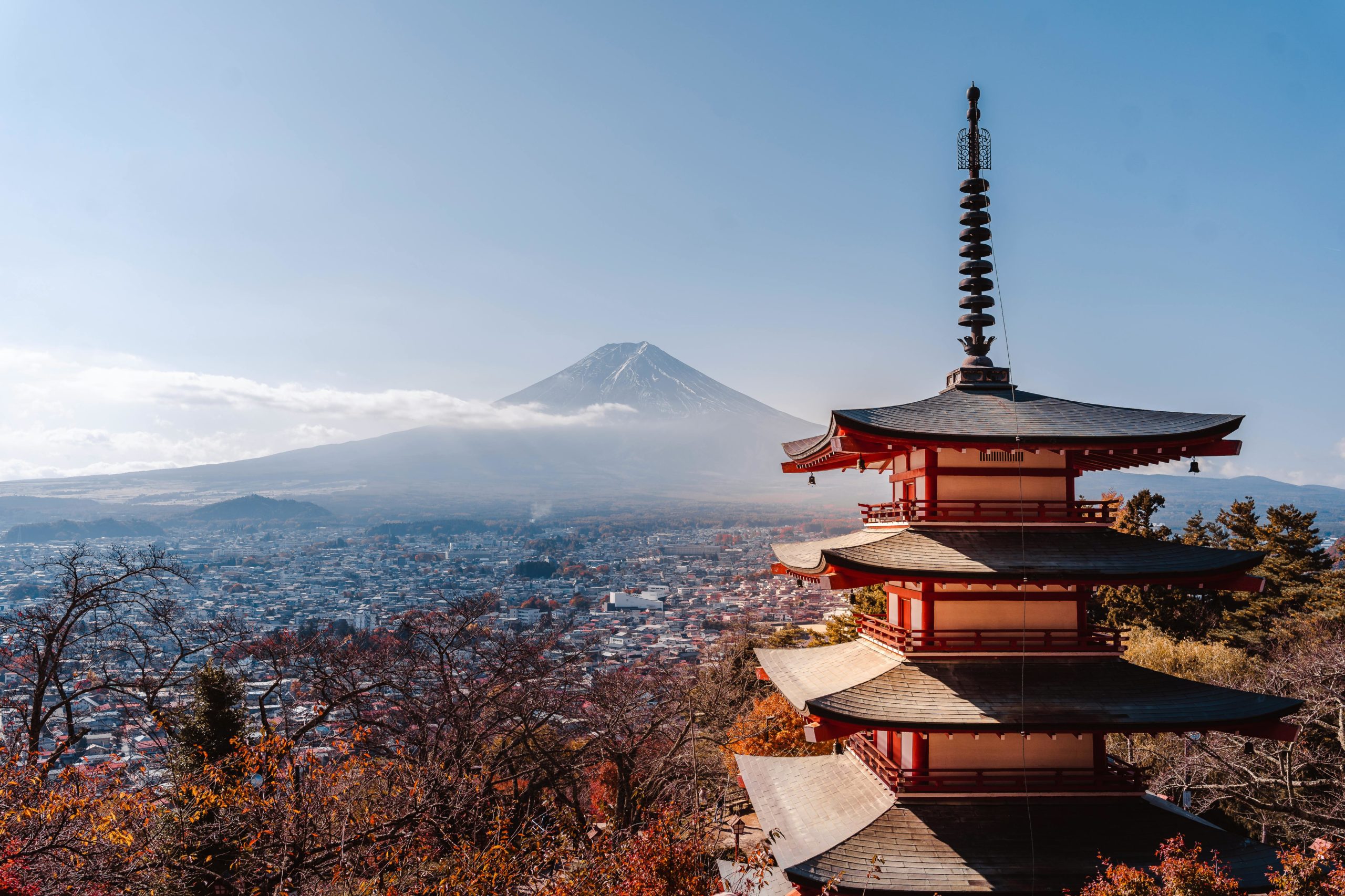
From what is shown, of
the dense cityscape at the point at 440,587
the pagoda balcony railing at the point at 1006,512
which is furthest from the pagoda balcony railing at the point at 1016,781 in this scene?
the dense cityscape at the point at 440,587

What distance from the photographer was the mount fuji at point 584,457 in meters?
140

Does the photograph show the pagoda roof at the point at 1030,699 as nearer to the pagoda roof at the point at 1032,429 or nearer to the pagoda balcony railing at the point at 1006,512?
the pagoda balcony railing at the point at 1006,512

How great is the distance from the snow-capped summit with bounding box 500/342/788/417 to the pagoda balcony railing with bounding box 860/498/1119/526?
15751 centimetres

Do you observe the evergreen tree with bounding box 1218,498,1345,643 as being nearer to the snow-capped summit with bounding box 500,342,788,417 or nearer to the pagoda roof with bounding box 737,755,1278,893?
the pagoda roof with bounding box 737,755,1278,893

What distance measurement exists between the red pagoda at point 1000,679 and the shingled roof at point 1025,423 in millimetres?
31

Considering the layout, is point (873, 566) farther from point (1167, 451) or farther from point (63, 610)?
point (63, 610)

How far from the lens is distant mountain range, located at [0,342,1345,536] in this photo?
122662 millimetres

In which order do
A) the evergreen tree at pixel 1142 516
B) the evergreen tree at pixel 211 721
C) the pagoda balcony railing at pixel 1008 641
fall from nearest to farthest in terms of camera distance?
the pagoda balcony railing at pixel 1008 641 → the evergreen tree at pixel 211 721 → the evergreen tree at pixel 1142 516

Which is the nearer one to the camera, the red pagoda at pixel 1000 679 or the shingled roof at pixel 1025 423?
the red pagoda at pixel 1000 679

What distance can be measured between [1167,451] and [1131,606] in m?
19.9

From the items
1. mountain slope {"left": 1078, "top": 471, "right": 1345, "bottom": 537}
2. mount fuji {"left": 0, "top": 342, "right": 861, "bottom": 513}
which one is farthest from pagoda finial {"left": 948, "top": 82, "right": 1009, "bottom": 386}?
mount fuji {"left": 0, "top": 342, "right": 861, "bottom": 513}

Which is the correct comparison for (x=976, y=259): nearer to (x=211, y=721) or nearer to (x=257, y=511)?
(x=211, y=721)

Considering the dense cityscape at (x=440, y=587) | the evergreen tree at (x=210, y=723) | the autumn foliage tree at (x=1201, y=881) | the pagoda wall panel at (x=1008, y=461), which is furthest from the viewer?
the dense cityscape at (x=440, y=587)

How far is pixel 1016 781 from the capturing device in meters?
8.52
